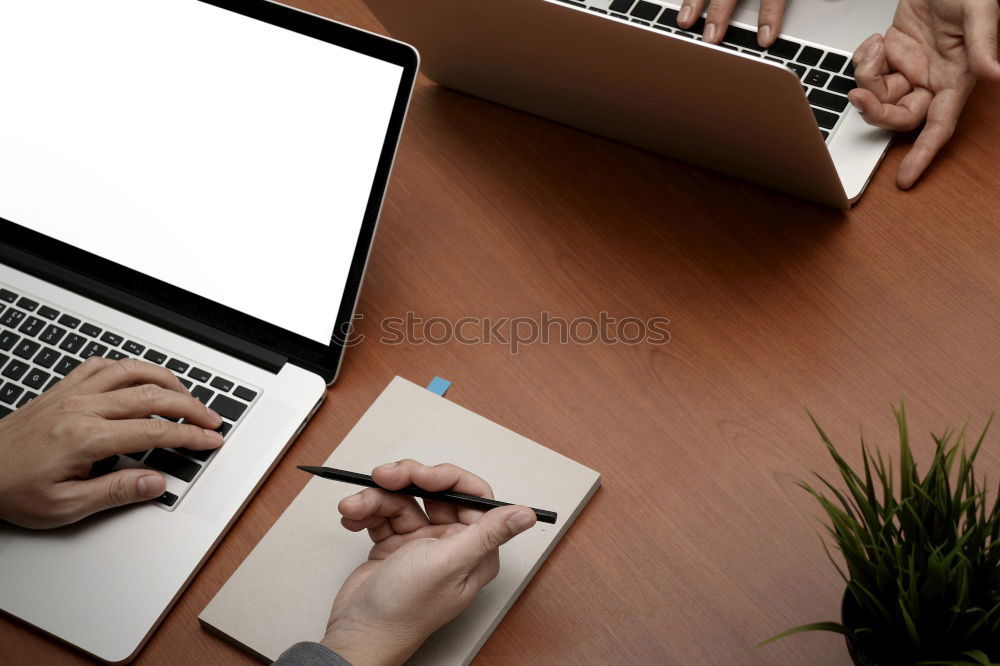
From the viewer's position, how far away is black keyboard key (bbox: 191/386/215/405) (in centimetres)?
82

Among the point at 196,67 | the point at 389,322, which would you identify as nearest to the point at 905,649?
the point at 389,322

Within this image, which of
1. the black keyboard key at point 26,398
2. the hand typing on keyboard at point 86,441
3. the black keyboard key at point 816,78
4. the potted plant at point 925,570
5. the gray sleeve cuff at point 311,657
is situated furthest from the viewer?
the black keyboard key at point 816,78

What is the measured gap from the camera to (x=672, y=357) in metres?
0.82

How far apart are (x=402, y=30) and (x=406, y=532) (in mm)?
537

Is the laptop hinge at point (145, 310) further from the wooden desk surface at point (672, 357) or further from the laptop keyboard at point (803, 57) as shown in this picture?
the laptop keyboard at point (803, 57)

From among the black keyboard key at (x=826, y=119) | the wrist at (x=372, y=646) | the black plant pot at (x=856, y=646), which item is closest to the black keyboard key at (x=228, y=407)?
the wrist at (x=372, y=646)

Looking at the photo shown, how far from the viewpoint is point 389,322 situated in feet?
2.87

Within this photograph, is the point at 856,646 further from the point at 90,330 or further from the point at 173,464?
the point at 90,330

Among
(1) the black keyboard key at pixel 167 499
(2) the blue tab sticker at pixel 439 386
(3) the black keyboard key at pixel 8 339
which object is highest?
(2) the blue tab sticker at pixel 439 386

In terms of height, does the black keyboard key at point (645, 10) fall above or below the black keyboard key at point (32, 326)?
above

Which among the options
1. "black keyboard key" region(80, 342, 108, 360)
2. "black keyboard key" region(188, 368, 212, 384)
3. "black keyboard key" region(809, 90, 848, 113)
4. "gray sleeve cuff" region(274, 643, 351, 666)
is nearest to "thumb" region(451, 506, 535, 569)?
"gray sleeve cuff" region(274, 643, 351, 666)

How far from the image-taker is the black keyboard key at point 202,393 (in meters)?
0.82

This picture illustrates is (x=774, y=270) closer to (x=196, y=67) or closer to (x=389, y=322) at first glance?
(x=389, y=322)

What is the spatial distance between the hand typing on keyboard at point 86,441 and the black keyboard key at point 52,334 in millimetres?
93
